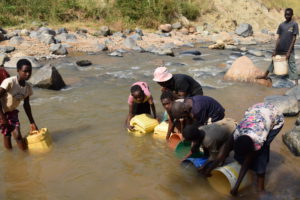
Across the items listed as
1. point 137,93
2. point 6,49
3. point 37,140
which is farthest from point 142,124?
point 6,49

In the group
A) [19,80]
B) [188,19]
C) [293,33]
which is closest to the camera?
[19,80]

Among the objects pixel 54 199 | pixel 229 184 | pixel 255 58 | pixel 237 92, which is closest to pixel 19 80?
pixel 54 199

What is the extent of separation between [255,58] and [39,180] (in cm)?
982

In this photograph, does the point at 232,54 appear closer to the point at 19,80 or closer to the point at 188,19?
the point at 188,19

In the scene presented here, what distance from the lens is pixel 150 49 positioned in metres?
→ 12.1

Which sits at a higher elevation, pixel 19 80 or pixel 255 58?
pixel 19 80

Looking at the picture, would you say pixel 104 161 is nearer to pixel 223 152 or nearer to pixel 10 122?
pixel 10 122

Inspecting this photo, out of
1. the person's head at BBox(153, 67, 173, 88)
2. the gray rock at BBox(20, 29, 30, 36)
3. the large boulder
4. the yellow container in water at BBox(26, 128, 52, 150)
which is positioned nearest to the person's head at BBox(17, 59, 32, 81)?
the yellow container in water at BBox(26, 128, 52, 150)

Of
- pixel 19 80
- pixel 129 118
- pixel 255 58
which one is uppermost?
pixel 19 80

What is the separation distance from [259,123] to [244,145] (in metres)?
0.30

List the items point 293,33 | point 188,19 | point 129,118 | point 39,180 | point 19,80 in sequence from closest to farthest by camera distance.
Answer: point 39,180 → point 19,80 → point 129,118 → point 293,33 → point 188,19

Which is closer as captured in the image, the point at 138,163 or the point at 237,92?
the point at 138,163

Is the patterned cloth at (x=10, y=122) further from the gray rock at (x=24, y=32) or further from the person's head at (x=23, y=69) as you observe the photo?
the gray rock at (x=24, y=32)

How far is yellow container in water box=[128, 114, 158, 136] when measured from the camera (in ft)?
14.8
